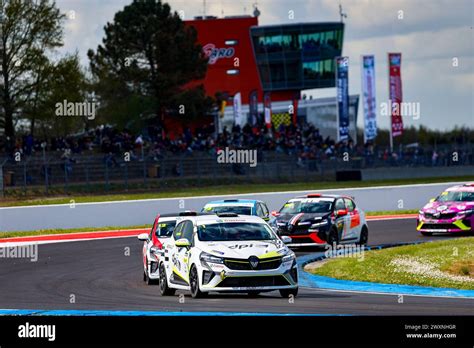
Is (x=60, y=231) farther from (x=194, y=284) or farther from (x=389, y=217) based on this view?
(x=194, y=284)

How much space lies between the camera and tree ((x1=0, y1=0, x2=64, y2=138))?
4878 cm

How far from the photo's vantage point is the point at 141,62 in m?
63.2

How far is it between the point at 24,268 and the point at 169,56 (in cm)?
4036

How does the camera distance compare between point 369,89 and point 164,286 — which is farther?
point 369,89

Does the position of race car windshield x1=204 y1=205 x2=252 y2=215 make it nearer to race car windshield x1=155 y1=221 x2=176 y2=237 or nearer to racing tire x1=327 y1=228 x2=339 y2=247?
racing tire x1=327 y1=228 x2=339 y2=247

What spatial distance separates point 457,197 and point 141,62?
36766 mm

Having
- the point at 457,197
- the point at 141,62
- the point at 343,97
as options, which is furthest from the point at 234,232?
the point at 343,97

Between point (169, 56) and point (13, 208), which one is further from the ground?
point (169, 56)

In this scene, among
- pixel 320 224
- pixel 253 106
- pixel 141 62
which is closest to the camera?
pixel 320 224

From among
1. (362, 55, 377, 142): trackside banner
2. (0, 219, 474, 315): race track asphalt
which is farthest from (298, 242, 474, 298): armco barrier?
(362, 55, 377, 142): trackside banner

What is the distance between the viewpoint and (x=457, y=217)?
2845 cm
